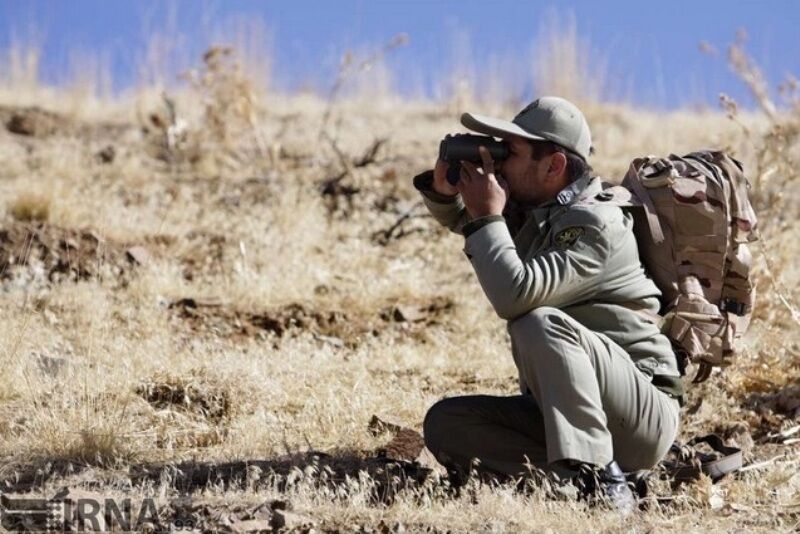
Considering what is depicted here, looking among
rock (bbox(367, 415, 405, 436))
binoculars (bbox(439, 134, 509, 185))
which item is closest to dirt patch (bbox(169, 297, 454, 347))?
rock (bbox(367, 415, 405, 436))

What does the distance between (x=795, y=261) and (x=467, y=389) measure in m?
4.27

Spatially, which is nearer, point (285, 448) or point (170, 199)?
point (285, 448)

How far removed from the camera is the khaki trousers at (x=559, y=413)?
4406 millimetres

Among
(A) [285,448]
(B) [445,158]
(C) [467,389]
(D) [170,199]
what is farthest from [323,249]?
(B) [445,158]

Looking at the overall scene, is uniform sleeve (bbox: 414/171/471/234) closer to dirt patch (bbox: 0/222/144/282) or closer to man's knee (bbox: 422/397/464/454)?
man's knee (bbox: 422/397/464/454)

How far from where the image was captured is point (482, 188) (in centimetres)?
454

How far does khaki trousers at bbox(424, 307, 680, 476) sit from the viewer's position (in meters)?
4.41

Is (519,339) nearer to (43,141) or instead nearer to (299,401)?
(299,401)

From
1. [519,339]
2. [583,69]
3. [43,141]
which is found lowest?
[519,339]

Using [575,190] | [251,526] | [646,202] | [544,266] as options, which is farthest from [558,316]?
[251,526]

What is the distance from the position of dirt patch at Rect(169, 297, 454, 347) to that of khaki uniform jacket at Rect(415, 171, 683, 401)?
322 cm

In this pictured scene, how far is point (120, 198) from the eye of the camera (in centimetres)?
1093

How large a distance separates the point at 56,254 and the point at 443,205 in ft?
15.4

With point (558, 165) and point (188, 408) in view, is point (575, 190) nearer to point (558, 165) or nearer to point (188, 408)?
point (558, 165)
